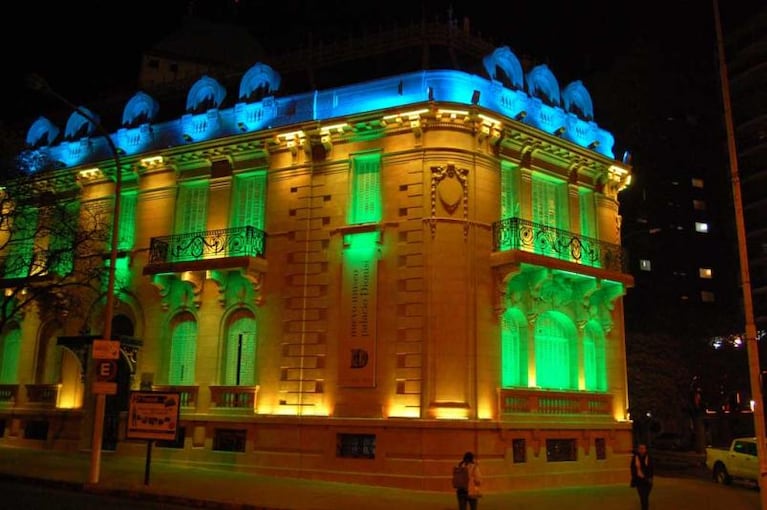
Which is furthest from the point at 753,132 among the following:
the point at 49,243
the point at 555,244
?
the point at 49,243

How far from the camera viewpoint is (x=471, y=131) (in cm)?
2464

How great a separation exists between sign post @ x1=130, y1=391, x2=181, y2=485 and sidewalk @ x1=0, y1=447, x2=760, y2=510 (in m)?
1.28

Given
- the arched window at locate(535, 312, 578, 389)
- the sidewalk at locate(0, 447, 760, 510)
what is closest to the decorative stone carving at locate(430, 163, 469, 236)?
the arched window at locate(535, 312, 578, 389)

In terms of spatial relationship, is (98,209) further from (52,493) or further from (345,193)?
(52,493)

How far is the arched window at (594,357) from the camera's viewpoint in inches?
1079

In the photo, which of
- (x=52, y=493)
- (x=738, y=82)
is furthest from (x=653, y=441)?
(x=52, y=493)

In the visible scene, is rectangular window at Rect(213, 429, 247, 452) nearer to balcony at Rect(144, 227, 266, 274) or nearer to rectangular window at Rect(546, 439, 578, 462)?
balcony at Rect(144, 227, 266, 274)

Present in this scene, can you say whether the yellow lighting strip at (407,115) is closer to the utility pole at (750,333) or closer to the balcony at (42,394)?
the utility pole at (750,333)

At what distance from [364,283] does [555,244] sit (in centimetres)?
683

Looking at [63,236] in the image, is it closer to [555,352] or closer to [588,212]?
[555,352]

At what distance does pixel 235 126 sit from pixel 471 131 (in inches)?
359

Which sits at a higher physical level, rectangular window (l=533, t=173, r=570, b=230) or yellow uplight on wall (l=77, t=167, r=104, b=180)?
yellow uplight on wall (l=77, t=167, r=104, b=180)

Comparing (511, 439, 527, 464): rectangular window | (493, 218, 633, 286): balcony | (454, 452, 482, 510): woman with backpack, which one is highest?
(493, 218, 633, 286): balcony

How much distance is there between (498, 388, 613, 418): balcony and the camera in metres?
23.7
